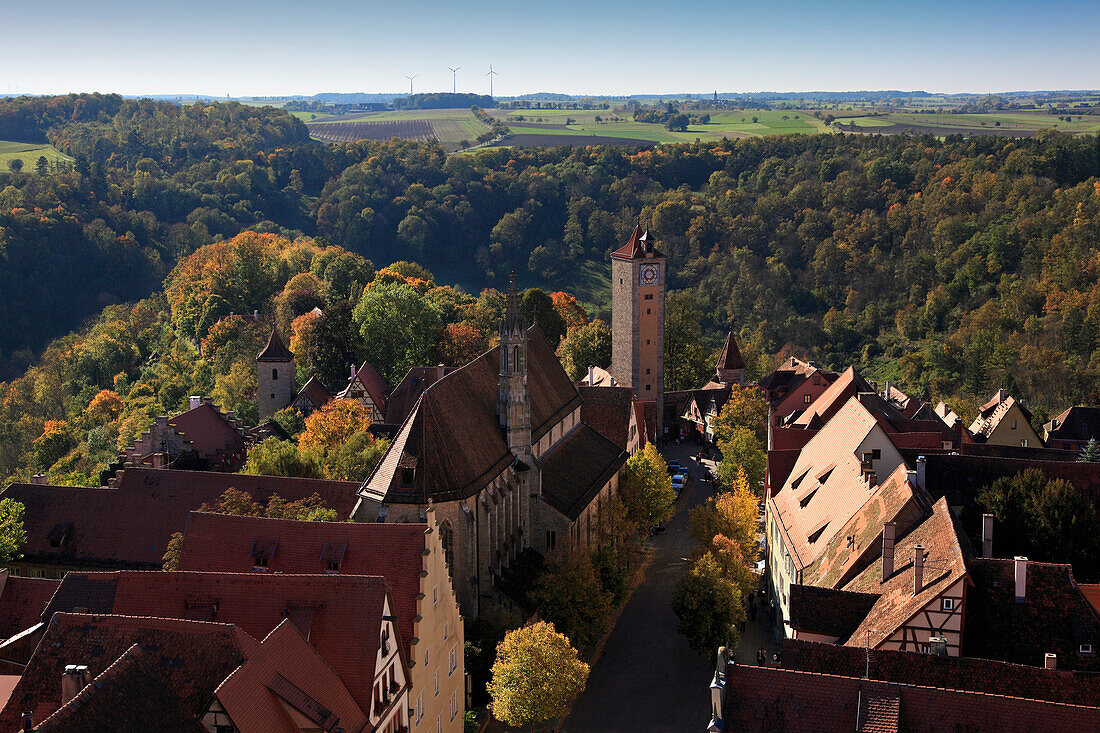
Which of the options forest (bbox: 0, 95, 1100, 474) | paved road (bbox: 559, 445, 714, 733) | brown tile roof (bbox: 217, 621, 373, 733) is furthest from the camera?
forest (bbox: 0, 95, 1100, 474)

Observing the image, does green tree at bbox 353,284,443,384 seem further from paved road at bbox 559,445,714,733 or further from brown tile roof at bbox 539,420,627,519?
paved road at bbox 559,445,714,733

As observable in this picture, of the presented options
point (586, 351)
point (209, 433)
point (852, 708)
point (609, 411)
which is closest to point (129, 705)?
point (852, 708)

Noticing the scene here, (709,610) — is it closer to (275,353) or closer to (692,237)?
(275,353)

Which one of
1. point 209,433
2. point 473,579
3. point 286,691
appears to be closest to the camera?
point 286,691

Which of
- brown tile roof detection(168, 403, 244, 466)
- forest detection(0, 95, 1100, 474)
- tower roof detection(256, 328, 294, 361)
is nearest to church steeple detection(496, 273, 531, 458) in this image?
brown tile roof detection(168, 403, 244, 466)

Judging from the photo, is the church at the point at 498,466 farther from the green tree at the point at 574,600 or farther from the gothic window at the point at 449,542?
the green tree at the point at 574,600
